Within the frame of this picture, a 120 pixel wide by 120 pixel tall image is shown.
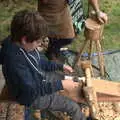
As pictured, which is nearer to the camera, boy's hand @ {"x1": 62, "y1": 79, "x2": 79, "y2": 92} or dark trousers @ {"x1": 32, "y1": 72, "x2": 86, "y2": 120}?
boy's hand @ {"x1": 62, "y1": 79, "x2": 79, "y2": 92}

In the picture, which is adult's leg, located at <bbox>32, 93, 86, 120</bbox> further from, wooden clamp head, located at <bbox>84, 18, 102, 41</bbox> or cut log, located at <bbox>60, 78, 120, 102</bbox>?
wooden clamp head, located at <bbox>84, 18, 102, 41</bbox>

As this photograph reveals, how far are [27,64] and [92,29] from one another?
135cm

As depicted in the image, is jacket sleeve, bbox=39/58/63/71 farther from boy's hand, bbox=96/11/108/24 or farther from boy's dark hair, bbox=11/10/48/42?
boy's hand, bbox=96/11/108/24

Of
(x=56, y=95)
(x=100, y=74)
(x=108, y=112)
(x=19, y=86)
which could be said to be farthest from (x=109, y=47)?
(x=19, y=86)

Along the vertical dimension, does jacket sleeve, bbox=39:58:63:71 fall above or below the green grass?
above

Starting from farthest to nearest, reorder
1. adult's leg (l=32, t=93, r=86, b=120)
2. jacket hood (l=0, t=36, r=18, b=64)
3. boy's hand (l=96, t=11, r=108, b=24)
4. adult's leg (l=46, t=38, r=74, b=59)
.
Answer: adult's leg (l=46, t=38, r=74, b=59)
boy's hand (l=96, t=11, r=108, b=24)
adult's leg (l=32, t=93, r=86, b=120)
jacket hood (l=0, t=36, r=18, b=64)

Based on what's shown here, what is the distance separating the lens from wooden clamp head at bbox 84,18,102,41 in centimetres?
400

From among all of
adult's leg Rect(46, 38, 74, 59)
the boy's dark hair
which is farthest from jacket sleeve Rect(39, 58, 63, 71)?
adult's leg Rect(46, 38, 74, 59)

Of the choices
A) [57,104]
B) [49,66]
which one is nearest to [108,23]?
[49,66]

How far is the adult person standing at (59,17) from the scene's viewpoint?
4.00 m

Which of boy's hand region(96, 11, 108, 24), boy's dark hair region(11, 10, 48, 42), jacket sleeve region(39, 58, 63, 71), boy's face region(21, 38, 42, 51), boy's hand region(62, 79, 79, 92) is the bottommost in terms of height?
boy's hand region(62, 79, 79, 92)

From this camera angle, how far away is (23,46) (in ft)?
9.16

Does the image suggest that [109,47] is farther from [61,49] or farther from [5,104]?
[5,104]

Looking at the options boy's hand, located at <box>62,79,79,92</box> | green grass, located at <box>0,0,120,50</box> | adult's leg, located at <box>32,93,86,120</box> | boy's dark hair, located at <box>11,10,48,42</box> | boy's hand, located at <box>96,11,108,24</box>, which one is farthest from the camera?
green grass, located at <box>0,0,120,50</box>
